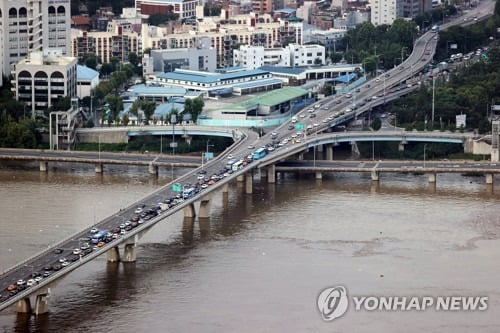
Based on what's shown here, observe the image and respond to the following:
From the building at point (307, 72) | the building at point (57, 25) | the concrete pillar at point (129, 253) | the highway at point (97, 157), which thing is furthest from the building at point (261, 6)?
the concrete pillar at point (129, 253)

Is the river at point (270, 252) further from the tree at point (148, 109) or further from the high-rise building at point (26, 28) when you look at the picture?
→ the high-rise building at point (26, 28)

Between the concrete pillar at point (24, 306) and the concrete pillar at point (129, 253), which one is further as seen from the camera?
the concrete pillar at point (129, 253)

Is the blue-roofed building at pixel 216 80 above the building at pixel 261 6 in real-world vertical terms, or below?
below

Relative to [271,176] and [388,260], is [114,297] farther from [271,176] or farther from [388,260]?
[271,176]

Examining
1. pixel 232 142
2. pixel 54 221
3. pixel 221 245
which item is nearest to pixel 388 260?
pixel 221 245

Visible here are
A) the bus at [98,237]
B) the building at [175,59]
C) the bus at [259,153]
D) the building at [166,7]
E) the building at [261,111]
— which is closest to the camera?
the bus at [98,237]

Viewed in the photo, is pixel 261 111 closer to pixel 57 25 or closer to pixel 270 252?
pixel 57 25
